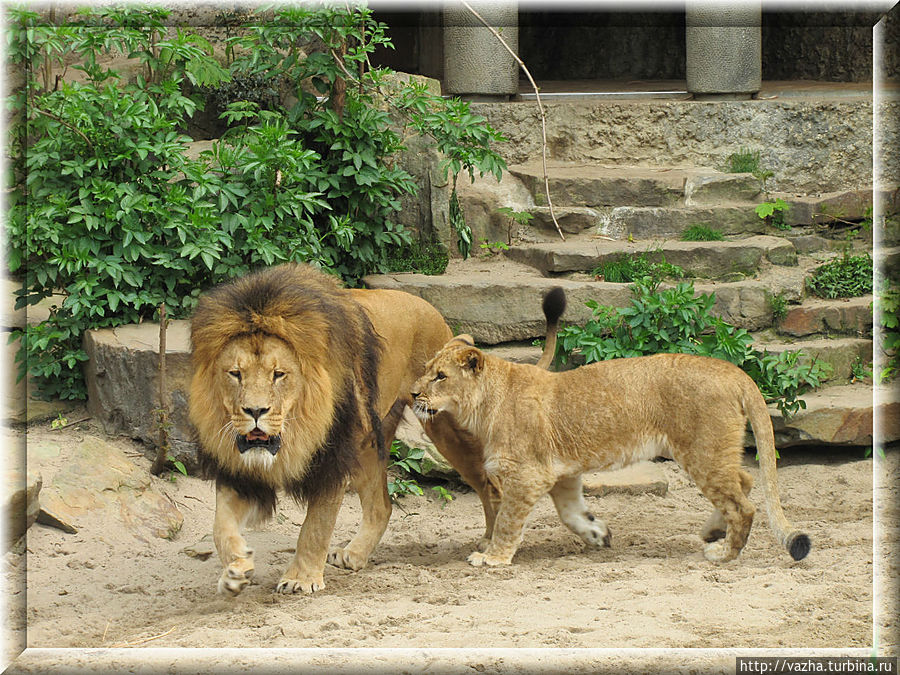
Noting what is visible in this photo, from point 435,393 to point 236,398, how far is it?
136 cm

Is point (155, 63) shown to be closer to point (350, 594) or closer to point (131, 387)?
point (131, 387)

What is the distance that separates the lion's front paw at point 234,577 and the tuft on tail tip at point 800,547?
240 cm

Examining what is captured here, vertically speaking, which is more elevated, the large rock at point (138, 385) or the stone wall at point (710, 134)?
the stone wall at point (710, 134)

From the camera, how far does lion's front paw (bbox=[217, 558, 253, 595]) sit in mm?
4156

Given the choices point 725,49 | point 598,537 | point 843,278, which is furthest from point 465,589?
point 725,49

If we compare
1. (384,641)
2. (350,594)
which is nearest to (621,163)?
(350,594)

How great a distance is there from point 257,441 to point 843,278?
212 inches

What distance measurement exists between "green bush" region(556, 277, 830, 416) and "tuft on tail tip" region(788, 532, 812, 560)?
7.07ft

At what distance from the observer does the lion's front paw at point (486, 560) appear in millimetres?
5180

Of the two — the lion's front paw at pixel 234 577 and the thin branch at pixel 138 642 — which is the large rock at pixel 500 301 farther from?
the thin branch at pixel 138 642

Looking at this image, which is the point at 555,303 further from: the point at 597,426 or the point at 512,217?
the point at 512,217

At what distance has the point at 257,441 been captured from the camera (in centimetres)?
420

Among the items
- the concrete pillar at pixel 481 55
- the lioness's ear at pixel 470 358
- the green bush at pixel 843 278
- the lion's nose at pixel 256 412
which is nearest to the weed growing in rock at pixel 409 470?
the lioness's ear at pixel 470 358

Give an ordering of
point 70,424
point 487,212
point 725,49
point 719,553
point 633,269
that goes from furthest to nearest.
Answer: point 725,49, point 487,212, point 633,269, point 70,424, point 719,553
